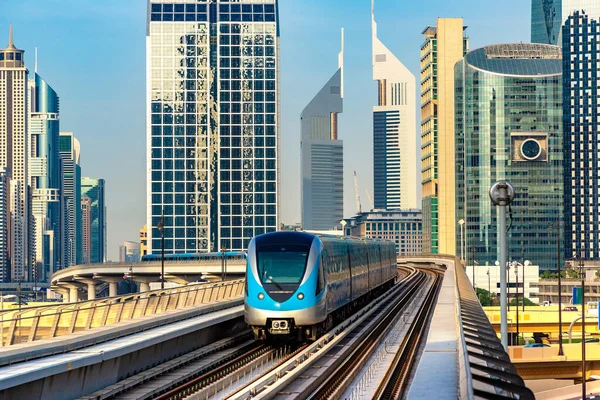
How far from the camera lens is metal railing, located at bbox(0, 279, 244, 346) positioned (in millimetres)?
22734

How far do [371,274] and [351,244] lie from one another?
11.4 meters

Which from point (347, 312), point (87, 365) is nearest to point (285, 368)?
point (87, 365)

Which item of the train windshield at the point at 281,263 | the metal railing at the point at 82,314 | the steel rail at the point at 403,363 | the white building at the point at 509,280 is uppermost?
the train windshield at the point at 281,263

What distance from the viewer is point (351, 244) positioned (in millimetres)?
47188

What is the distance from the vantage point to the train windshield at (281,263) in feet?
110

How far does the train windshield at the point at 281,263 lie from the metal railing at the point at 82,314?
3.54 metres

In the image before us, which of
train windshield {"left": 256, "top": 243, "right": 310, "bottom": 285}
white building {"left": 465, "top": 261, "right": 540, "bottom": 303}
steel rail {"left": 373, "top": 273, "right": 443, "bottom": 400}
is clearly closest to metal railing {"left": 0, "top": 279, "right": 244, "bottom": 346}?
train windshield {"left": 256, "top": 243, "right": 310, "bottom": 285}

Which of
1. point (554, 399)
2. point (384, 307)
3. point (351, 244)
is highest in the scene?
point (351, 244)

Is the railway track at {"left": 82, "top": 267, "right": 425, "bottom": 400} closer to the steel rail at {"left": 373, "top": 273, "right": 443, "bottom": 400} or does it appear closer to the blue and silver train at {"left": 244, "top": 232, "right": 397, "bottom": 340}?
the blue and silver train at {"left": 244, "top": 232, "right": 397, "bottom": 340}

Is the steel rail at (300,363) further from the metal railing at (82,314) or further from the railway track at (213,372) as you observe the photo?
the metal railing at (82,314)

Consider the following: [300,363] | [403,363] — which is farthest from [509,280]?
[300,363]

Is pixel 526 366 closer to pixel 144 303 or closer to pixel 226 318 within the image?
pixel 226 318

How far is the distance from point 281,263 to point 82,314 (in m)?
8.84

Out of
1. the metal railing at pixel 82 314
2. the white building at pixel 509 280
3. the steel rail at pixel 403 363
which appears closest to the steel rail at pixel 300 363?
the steel rail at pixel 403 363
